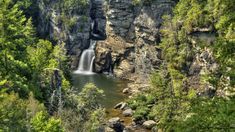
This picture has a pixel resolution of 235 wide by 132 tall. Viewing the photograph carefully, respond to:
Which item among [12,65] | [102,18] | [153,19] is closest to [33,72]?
[12,65]

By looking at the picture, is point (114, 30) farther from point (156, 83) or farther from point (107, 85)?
point (156, 83)

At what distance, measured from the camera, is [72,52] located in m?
109

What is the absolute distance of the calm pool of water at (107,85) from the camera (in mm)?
79506

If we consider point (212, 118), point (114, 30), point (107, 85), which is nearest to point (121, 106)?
point (107, 85)

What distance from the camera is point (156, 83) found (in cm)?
6400

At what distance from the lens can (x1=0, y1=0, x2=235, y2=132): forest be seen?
16.4 meters

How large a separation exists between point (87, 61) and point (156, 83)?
45.9 metres

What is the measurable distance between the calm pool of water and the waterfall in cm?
499

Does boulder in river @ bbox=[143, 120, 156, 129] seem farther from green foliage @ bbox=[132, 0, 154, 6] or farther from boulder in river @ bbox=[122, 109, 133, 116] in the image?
green foliage @ bbox=[132, 0, 154, 6]

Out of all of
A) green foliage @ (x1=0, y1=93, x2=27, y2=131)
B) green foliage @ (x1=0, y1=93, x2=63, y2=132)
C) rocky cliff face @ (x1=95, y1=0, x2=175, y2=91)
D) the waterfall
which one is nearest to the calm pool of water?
rocky cliff face @ (x1=95, y1=0, x2=175, y2=91)

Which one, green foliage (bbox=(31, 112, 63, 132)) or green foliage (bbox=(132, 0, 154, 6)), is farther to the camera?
green foliage (bbox=(132, 0, 154, 6))

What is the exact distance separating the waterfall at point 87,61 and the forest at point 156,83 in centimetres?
790

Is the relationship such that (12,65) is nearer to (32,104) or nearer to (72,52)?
(32,104)

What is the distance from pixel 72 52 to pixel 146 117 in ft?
151
